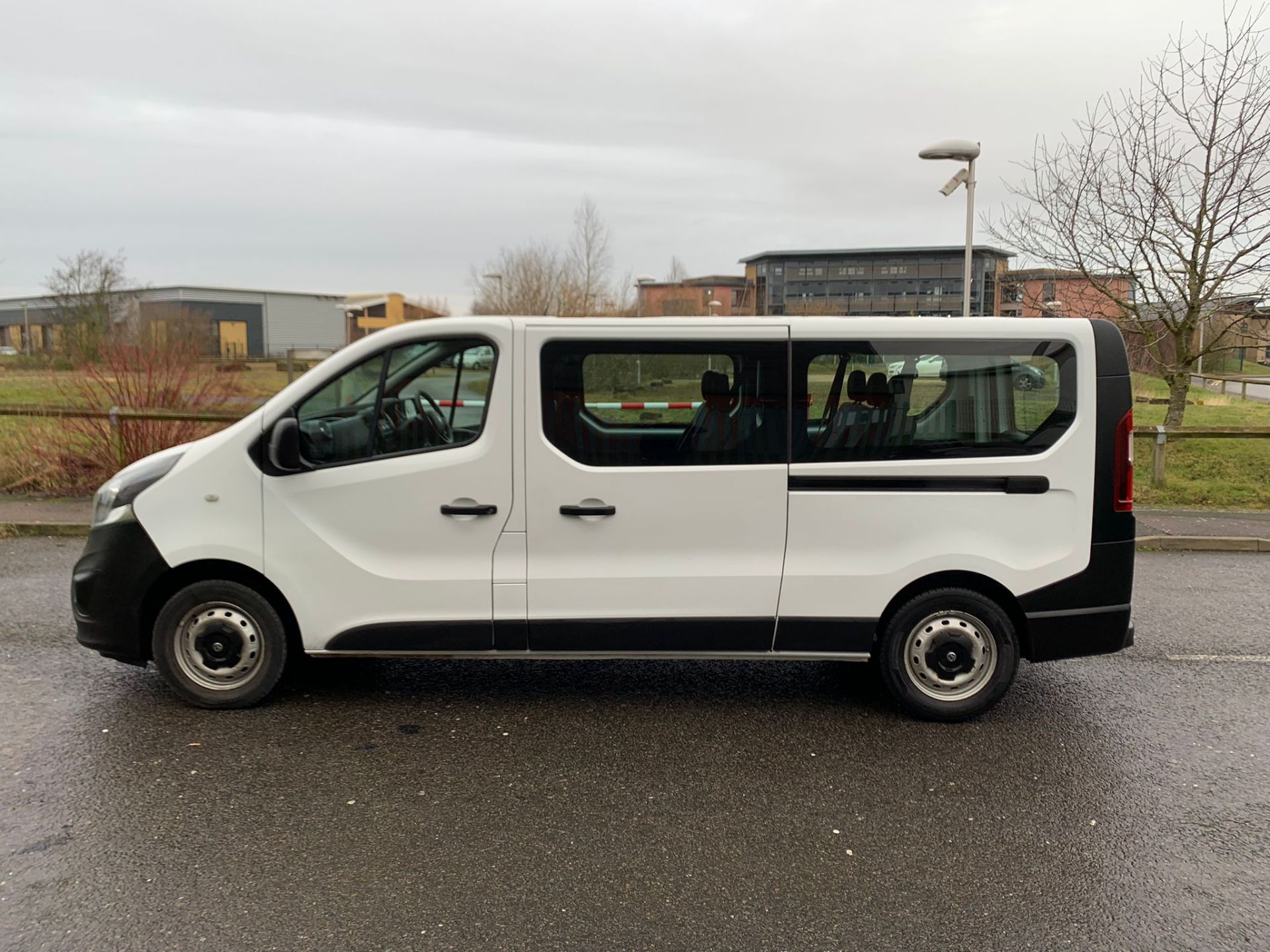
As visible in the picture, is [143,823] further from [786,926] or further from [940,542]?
[940,542]

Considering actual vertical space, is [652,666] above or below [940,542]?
below

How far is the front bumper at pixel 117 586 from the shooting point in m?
4.38

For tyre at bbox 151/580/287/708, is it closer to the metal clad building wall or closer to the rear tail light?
the rear tail light

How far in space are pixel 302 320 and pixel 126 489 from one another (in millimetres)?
98259

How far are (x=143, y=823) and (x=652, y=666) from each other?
8.96 feet

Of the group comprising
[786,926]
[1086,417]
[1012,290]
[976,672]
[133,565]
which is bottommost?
[786,926]

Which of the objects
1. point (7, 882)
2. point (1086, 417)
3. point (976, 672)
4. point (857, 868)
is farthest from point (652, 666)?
point (7, 882)

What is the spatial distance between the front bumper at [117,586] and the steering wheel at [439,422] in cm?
142

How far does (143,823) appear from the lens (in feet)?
11.3

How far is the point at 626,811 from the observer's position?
3.61 metres

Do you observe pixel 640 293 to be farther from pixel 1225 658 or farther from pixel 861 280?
pixel 1225 658

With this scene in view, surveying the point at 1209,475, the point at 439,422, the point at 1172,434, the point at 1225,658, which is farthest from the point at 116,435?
the point at 1209,475

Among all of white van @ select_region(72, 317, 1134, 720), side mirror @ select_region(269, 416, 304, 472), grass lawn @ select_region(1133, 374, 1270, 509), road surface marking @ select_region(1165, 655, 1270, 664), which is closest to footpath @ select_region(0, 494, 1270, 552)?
grass lawn @ select_region(1133, 374, 1270, 509)

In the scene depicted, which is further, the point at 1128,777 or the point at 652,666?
the point at 652,666
